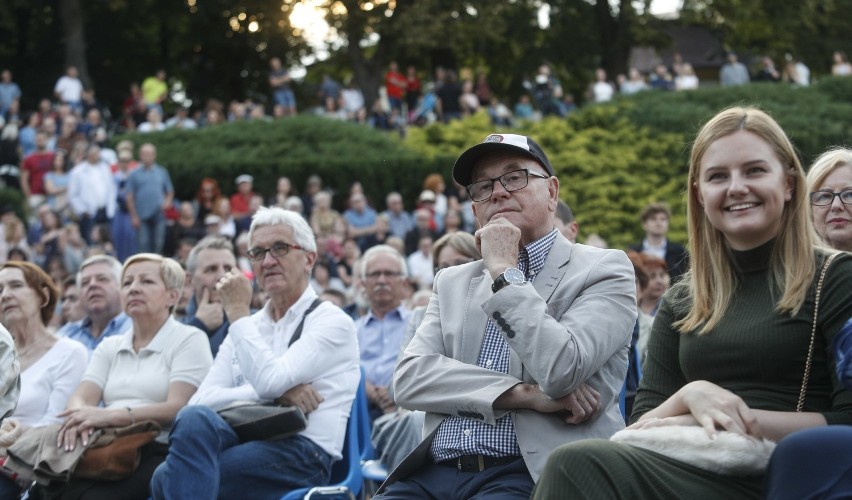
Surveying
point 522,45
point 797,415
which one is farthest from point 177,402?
point 522,45

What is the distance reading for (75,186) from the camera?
60.6 ft

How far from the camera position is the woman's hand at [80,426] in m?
5.68

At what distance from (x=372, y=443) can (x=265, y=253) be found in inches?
47.2

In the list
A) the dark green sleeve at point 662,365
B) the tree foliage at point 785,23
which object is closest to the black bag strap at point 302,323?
the dark green sleeve at point 662,365

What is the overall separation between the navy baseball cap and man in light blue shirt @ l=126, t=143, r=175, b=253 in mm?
14199

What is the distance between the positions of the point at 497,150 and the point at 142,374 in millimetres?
2724

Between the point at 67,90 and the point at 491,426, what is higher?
the point at 67,90

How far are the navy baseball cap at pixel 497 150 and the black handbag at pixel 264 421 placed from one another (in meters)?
1.54

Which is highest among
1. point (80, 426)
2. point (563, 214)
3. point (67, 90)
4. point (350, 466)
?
point (67, 90)

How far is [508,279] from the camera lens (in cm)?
400

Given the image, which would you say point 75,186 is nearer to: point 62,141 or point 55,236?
point 55,236

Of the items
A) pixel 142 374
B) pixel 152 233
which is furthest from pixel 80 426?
pixel 152 233

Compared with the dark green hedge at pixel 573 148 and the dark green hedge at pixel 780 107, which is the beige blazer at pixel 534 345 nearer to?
the dark green hedge at pixel 573 148

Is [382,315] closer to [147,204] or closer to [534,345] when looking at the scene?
[534,345]
